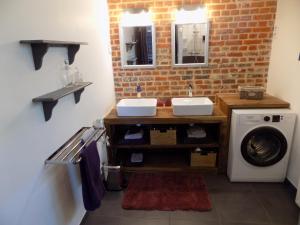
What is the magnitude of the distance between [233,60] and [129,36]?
4.49 ft

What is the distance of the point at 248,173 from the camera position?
2516 mm

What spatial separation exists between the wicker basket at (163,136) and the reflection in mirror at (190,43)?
0.94m

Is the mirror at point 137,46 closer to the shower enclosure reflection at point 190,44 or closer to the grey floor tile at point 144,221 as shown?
the shower enclosure reflection at point 190,44

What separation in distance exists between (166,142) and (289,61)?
1600 millimetres

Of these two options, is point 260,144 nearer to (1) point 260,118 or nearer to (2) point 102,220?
(1) point 260,118

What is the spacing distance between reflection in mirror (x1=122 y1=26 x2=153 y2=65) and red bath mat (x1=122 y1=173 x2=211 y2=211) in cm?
147

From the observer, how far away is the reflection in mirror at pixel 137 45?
284 centimetres

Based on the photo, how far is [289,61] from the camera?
2.39 metres

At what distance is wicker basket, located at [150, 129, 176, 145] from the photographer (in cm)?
265

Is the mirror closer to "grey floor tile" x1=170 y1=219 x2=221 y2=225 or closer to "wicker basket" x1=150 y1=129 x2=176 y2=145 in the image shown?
"wicker basket" x1=150 y1=129 x2=176 y2=145

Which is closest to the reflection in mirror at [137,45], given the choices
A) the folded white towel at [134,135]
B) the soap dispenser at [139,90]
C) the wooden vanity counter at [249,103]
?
the soap dispenser at [139,90]

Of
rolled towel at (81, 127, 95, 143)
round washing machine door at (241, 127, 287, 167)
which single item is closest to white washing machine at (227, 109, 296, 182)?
round washing machine door at (241, 127, 287, 167)

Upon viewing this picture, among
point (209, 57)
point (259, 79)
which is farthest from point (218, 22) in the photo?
point (259, 79)

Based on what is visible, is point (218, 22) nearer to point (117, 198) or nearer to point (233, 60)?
point (233, 60)
